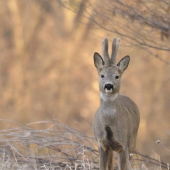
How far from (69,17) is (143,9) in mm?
20626

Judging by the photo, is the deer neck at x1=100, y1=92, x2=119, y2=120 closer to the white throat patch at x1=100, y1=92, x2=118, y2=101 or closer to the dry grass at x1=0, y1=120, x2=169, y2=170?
the white throat patch at x1=100, y1=92, x2=118, y2=101

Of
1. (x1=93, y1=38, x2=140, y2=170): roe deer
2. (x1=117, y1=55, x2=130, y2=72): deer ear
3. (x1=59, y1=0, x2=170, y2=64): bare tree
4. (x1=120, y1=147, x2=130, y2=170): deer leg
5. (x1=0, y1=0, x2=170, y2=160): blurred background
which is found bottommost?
(x1=120, y1=147, x2=130, y2=170): deer leg

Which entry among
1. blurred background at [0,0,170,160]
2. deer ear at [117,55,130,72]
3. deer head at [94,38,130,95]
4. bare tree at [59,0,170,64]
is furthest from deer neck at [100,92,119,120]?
blurred background at [0,0,170,160]

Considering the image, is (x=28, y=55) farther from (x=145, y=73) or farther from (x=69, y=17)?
(x=145, y=73)

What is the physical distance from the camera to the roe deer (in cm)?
906

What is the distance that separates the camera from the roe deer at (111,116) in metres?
9.06

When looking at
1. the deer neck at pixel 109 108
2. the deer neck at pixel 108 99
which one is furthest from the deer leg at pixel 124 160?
the deer neck at pixel 108 99

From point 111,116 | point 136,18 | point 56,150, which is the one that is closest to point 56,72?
point 56,150

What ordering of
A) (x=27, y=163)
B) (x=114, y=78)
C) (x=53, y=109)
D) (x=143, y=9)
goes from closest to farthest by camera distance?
1. (x=114, y=78)
2. (x=143, y=9)
3. (x=27, y=163)
4. (x=53, y=109)

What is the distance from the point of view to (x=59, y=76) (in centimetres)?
3186

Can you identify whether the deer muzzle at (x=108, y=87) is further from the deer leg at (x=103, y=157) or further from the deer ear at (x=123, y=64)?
the deer leg at (x=103, y=157)

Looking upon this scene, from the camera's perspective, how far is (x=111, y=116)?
9.20 metres

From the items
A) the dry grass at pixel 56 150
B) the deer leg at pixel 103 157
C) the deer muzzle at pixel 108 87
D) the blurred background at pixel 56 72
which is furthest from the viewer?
the blurred background at pixel 56 72

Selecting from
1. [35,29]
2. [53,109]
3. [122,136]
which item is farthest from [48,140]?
[35,29]
